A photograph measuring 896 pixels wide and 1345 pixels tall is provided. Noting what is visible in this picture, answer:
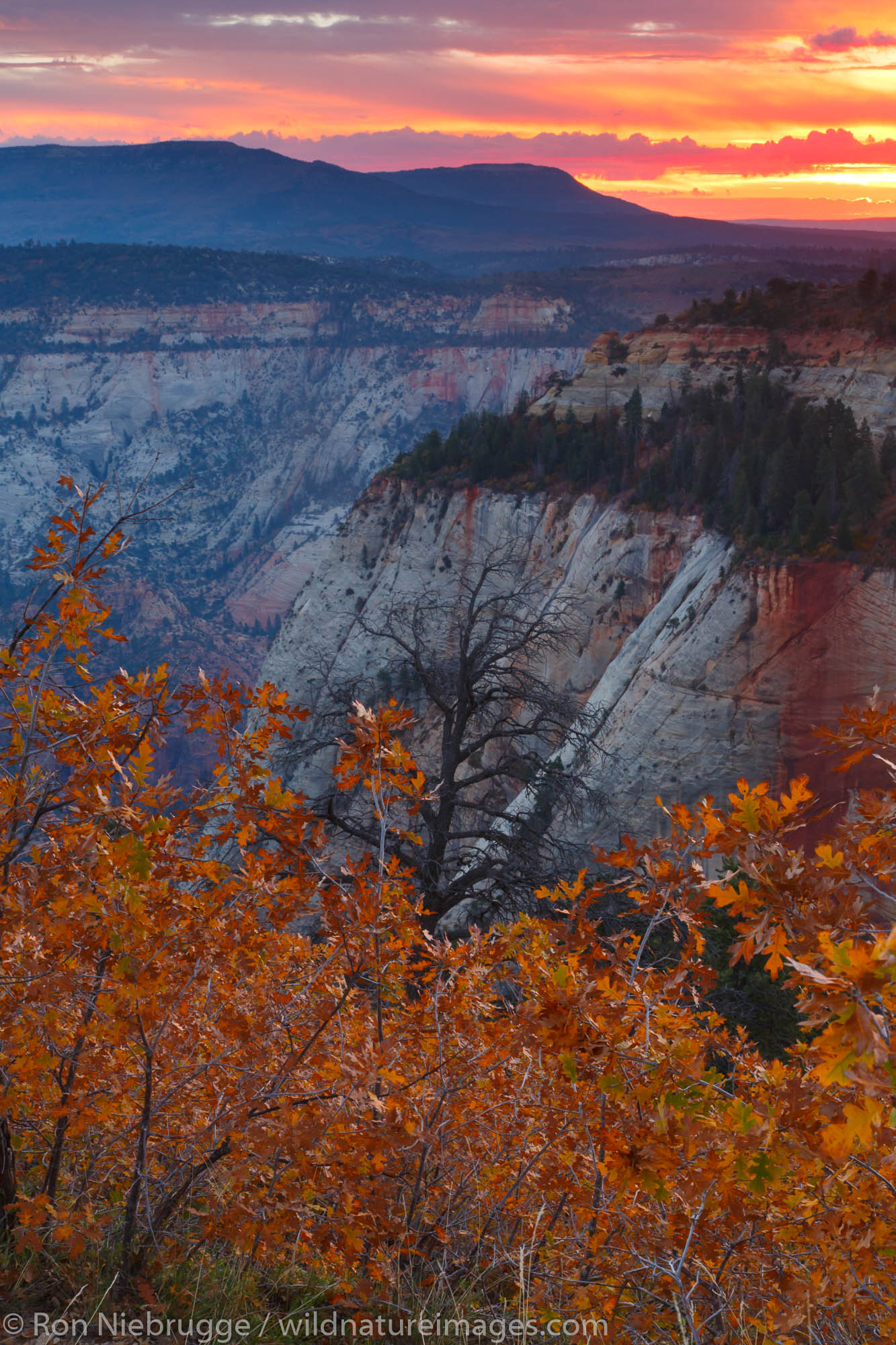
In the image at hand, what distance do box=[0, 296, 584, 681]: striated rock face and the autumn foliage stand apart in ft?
372

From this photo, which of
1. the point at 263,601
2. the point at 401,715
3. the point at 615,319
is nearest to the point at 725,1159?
the point at 401,715

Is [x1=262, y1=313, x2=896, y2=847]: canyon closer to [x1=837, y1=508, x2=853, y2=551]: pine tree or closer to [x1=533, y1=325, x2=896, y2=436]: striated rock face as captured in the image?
[x1=533, y1=325, x2=896, y2=436]: striated rock face

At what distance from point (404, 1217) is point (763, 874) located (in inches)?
108

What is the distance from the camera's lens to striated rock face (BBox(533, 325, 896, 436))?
26891 mm

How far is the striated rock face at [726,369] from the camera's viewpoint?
2689 centimetres

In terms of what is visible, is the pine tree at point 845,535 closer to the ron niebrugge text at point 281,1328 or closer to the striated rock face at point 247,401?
the ron niebrugge text at point 281,1328

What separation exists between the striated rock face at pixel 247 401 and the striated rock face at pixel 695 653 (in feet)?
292

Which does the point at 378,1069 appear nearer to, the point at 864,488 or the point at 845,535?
the point at 845,535

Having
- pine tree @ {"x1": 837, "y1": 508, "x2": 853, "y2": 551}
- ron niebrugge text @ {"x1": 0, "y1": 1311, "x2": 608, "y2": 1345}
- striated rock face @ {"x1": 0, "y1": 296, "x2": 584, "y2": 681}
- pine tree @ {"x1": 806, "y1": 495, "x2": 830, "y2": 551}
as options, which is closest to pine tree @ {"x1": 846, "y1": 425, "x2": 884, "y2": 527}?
pine tree @ {"x1": 837, "y1": 508, "x2": 853, "y2": 551}

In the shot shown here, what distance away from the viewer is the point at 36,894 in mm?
3988

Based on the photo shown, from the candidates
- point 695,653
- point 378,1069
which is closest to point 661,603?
point 695,653

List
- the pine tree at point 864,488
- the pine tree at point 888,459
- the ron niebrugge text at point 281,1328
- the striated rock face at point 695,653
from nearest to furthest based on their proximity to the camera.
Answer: the ron niebrugge text at point 281,1328 → the striated rock face at point 695,653 → the pine tree at point 864,488 → the pine tree at point 888,459

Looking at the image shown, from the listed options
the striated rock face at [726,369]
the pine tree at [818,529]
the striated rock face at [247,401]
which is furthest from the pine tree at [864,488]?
the striated rock face at [247,401]

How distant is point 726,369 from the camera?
33781 millimetres
